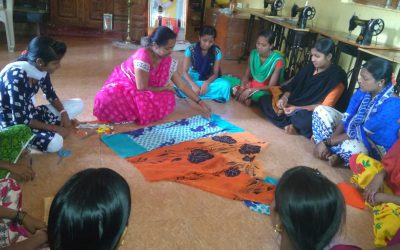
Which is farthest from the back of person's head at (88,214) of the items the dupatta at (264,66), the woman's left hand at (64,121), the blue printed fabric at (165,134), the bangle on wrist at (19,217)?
the dupatta at (264,66)

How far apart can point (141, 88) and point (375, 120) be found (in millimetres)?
1711

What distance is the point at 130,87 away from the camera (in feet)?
9.46

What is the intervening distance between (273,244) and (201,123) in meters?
1.46

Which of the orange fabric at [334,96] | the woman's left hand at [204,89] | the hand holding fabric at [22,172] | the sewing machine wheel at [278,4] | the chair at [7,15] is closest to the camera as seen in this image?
the hand holding fabric at [22,172]

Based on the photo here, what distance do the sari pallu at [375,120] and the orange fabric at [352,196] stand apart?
0.28 meters

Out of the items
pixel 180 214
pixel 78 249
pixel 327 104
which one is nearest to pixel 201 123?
pixel 327 104

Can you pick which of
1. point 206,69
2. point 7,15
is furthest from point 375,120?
point 7,15

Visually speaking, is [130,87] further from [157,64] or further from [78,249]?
[78,249]

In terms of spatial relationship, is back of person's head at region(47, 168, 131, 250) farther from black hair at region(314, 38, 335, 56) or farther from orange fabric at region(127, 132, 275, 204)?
black hair at region(314, 38, 335, 56)

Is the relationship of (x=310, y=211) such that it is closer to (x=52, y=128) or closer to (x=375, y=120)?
(x=375, y=120)

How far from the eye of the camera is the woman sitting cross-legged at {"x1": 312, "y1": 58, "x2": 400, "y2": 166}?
226 centimetres

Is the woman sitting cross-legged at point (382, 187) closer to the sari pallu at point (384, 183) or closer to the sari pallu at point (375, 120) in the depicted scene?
the sari pallu at point (384, 183)

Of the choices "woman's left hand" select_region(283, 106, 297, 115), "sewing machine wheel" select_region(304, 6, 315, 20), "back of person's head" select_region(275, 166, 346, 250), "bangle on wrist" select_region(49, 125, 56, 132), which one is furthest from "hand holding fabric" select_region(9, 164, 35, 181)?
"sewing machine wheel" select_region(304, 6, 315, 20)

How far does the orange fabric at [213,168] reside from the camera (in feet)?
7.00
